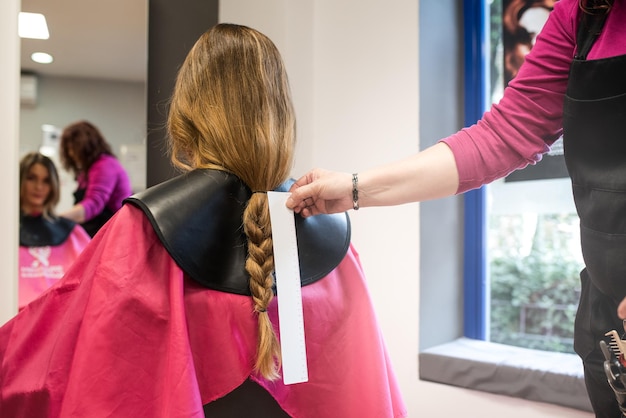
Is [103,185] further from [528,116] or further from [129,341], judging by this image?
[528,116]

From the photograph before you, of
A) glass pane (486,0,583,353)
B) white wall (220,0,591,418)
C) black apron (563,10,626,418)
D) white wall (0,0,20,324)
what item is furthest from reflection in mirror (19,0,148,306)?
black apron (563,10,626,418)

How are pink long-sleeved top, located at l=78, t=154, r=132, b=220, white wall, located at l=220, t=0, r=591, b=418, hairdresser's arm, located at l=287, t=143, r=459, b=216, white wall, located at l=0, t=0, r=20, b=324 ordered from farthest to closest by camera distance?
white wall, located at l=220, t=0, r=591, b=418, pink long-sleeved top, located at l=78, t=154, r=132, b=220, white wall, located at l=0, t=0, r=20, b=324, hairdresser's arm, located at l=287, t=143, r=459, b=216

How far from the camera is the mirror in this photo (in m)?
1.75

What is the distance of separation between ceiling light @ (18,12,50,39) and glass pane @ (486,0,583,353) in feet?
5.14

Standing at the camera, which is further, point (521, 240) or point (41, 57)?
point (521, 240)

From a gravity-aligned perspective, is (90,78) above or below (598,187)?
above

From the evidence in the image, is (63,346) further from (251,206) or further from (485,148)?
(485,148)

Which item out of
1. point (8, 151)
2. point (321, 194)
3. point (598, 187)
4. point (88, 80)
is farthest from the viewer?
point (88, 80)

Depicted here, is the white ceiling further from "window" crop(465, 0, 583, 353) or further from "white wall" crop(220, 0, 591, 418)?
"window" crop(465, 0, 583, 353)

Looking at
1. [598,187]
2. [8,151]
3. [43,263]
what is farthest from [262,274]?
[43,263]

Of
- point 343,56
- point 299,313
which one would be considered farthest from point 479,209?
point 299,313

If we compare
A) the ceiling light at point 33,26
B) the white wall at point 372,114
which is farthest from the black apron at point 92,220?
the white wall at point 372,114

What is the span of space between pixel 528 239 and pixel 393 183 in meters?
1.16

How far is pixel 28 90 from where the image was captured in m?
1.72
